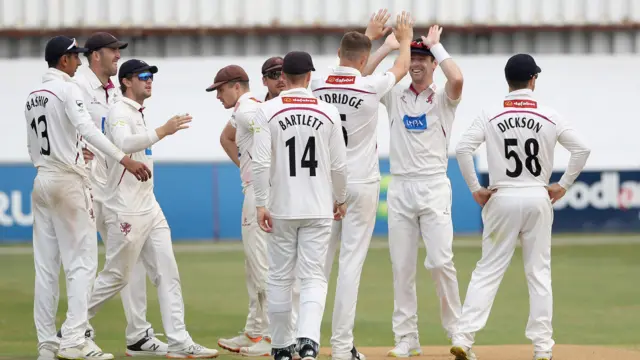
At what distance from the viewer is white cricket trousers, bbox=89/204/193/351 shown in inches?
364

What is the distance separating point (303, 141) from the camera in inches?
328

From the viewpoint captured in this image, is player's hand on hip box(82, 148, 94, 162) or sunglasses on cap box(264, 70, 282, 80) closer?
player's hand on hip box(82, 148, 94, 162)

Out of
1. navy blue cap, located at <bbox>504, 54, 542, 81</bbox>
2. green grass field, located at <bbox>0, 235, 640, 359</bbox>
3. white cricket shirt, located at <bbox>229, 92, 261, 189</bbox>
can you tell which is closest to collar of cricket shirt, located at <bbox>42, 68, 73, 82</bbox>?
white cricket shirt, located at <bbox>229, 92, 261, 189</bbox>

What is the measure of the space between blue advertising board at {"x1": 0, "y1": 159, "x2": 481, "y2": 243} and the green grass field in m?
1.94

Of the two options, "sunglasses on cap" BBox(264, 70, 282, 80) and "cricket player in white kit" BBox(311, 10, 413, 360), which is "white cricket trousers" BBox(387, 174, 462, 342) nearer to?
"cricket player in white kit" BBox(311, 10, 413, 360)

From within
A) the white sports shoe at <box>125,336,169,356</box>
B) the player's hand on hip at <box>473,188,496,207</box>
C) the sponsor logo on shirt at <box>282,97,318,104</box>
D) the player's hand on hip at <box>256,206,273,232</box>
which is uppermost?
the sponsor logo on shirt at <box>282,97,318,104</box>

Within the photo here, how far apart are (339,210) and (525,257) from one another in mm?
1524

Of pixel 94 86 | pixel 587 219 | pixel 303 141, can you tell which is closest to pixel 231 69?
pixel 94 86

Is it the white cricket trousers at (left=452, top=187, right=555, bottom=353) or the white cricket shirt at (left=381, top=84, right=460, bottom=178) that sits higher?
the white cricket shirt at (left=381, top=84, right=460, bottom=178)

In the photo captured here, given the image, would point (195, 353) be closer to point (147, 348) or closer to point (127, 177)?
point (147, 348)

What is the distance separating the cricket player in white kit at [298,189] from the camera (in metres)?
8.33

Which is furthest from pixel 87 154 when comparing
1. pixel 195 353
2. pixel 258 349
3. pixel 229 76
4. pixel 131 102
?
pixel 258 349

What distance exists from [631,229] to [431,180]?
1269 centimetres

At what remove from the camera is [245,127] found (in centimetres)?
969
